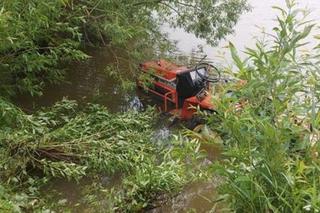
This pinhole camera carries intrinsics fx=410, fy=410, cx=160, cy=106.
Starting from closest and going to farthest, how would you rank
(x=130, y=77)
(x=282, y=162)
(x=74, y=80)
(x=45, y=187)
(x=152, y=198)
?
(x=282, y=162), (x=152, y=198), (x=45, y=187), (x=130, y=77), (x=74, y=80)

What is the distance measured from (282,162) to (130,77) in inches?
243

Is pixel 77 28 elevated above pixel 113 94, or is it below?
above

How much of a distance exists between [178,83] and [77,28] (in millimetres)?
2573

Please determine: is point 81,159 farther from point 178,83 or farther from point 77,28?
point 178,83

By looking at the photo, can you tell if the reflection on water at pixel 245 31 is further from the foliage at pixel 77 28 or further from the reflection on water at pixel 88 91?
the reflection on water at pixel 88 91

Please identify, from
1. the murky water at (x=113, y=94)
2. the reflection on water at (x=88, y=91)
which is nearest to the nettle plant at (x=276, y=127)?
the murky water at (x=113, y=94)

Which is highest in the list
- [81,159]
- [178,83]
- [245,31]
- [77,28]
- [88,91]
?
[77,28]

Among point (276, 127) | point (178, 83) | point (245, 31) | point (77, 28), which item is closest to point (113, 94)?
point (178, 83)

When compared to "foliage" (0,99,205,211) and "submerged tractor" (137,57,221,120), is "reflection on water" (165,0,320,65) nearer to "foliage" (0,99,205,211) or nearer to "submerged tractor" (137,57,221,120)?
"submerged tractor" (137,57,221,120)

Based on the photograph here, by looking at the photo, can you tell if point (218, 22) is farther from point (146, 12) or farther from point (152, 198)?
point (152, 198)

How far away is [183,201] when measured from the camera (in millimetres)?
4996

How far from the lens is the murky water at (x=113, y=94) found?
16.2ft

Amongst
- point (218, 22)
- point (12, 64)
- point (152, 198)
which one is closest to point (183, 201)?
point (152, 198)

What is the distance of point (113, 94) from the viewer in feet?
27.1
